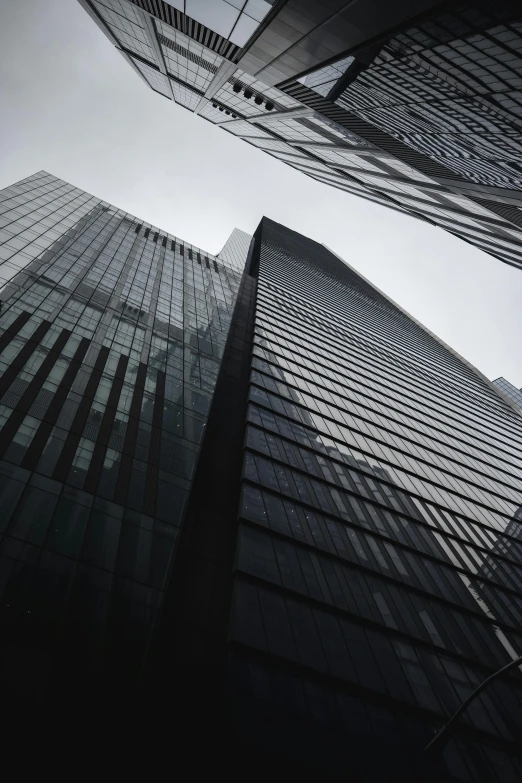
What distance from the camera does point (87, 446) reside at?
1689 cm

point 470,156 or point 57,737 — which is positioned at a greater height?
point 470,156

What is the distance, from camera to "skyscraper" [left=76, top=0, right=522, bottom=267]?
38.5ft

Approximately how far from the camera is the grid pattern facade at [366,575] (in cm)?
1266

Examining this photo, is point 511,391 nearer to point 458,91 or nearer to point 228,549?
point 458,91

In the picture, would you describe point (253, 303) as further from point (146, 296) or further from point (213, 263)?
point (146, 296)

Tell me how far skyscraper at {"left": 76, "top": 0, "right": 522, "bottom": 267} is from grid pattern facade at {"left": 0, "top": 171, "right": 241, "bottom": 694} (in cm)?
1736

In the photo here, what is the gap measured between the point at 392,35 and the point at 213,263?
49.2m

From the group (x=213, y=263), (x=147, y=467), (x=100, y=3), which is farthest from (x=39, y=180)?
(x=147, y=467)

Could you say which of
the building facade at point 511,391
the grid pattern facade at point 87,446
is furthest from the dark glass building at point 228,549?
the building facade at point 511,391

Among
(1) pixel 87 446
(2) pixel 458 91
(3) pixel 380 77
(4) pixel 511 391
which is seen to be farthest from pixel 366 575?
(4) pixel 511 391

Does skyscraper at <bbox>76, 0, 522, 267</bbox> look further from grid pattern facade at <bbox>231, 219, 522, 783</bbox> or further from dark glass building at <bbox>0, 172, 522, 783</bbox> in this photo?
grid pattern facade at <bbox>231, 219, 522, 783</bbox>

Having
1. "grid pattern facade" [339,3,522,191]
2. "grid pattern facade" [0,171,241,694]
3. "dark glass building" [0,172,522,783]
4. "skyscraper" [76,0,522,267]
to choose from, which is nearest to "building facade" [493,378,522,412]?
"dark glass building" [0,172,522,783]

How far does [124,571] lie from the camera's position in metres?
13.2

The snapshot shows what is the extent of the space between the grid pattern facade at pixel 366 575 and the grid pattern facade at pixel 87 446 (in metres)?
3.80
